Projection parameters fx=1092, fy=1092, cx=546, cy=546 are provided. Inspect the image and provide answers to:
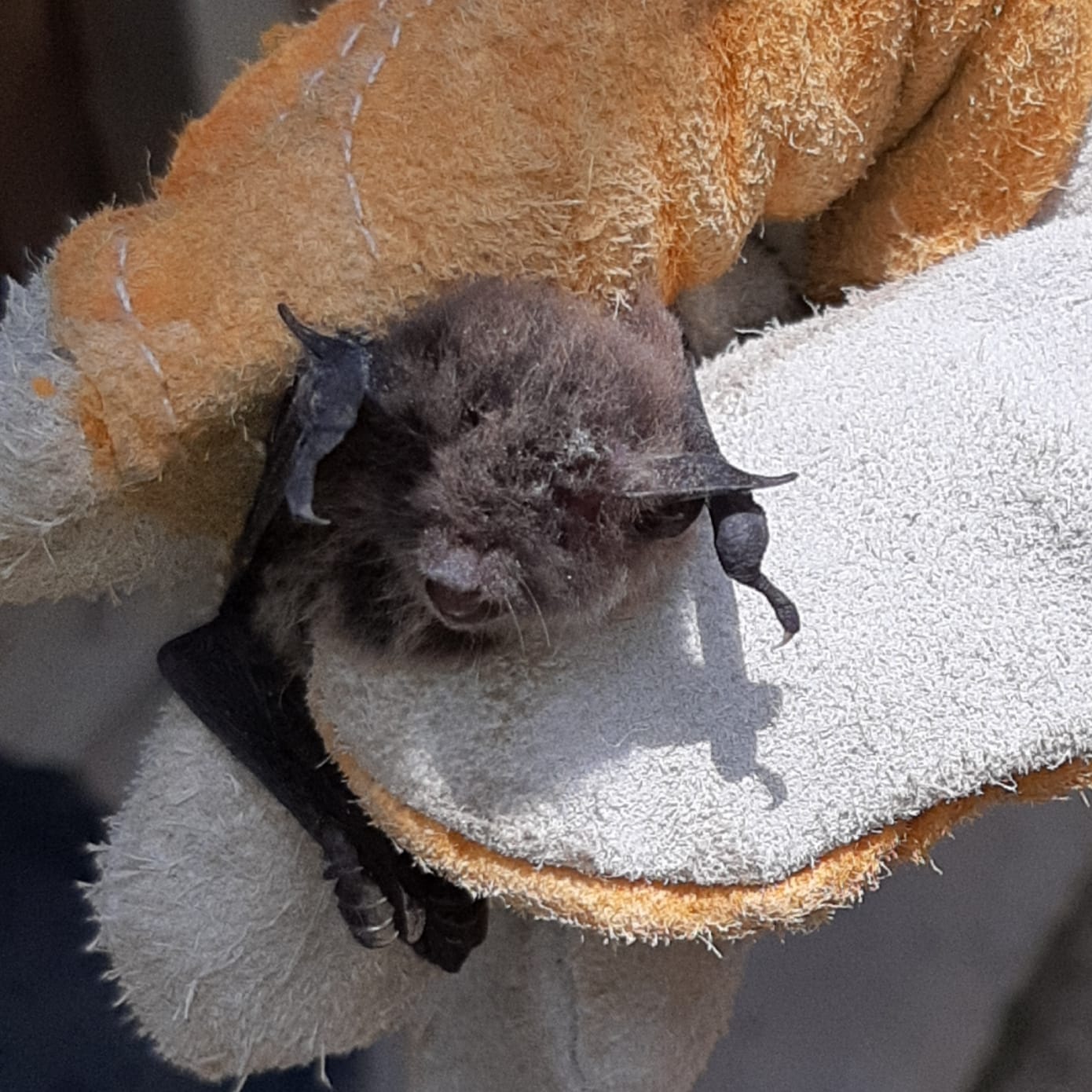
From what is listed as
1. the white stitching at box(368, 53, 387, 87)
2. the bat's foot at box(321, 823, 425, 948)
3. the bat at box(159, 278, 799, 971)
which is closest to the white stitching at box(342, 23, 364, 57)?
the white stitching at box(368, 53, 387, 87)

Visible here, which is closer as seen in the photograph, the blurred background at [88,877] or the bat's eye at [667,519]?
the bat's eye at [667,519]

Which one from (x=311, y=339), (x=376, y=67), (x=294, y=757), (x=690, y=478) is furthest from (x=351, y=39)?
(x=294, y=757)

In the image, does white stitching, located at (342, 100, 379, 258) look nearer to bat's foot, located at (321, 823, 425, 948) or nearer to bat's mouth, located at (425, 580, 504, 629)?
bat's mouth, located at (425, 580, 504, 629)

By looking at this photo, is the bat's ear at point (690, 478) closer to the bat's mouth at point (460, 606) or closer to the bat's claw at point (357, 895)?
the bat's mouth at point (460, 606)

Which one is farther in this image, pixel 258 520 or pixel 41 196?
pixel 41 196

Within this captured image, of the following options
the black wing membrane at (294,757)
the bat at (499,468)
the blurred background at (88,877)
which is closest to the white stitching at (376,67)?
the bat at (499,468)

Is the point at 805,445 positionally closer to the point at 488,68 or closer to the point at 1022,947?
the point at 488,68

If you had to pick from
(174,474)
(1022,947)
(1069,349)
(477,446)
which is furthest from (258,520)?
(1022,947)
